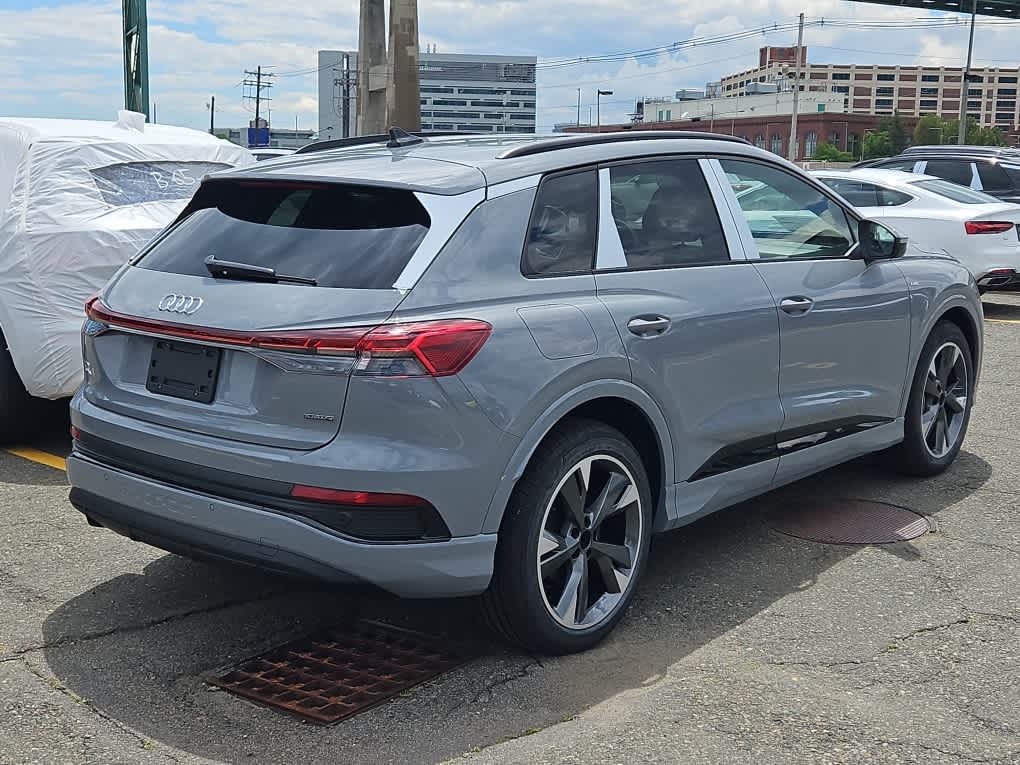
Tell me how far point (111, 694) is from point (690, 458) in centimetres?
212

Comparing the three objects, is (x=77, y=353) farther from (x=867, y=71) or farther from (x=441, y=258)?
(x=867, y=71)

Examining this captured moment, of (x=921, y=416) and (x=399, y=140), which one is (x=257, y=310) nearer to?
(x=399, y=140)

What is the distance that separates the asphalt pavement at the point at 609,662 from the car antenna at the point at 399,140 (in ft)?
5.55

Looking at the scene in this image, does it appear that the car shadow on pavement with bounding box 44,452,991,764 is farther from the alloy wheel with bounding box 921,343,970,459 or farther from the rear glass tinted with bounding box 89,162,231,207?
the rear glass tinted with bounding box 89,162,231,207

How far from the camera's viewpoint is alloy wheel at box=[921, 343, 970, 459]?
639cm

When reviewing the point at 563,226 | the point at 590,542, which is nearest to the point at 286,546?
the point at 590,542

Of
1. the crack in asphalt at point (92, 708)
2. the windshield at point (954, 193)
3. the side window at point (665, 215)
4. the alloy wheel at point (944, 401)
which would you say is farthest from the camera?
the windshield at point (954, 193)

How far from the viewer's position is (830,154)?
379 feet

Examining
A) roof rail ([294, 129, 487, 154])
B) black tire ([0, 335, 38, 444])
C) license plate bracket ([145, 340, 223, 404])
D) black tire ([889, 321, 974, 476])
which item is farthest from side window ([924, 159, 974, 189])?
license plate bracket ([145, 340, 223, 404])

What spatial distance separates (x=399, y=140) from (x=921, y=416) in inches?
122

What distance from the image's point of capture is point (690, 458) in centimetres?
461

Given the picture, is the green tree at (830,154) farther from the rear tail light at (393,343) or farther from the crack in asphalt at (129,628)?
the rear tail light at (393,343)

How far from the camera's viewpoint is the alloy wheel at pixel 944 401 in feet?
21.0

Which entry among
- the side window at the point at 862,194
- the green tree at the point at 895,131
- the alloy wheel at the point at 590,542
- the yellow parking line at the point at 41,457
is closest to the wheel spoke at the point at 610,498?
the alloy wheel at the point at 590,542
